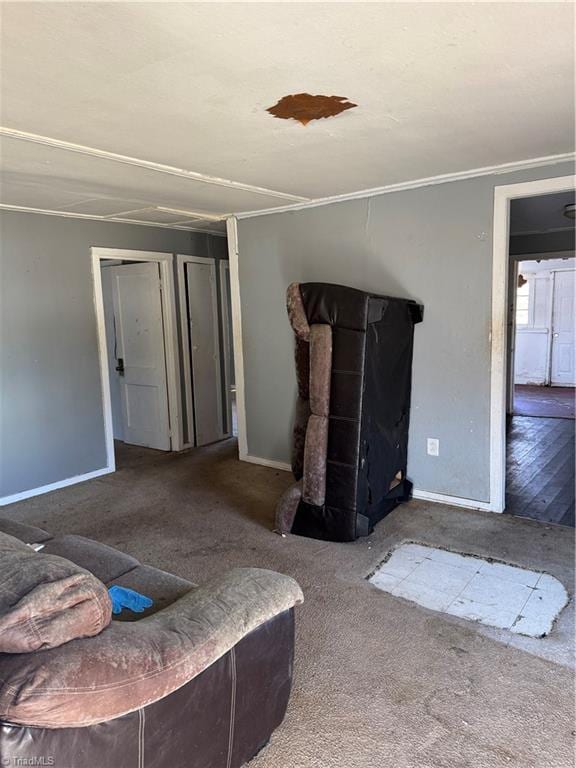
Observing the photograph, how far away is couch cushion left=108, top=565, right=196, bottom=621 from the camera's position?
1.66 metres

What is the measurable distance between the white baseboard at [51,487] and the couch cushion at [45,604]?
10.6 ft

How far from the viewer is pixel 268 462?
15.9 ft

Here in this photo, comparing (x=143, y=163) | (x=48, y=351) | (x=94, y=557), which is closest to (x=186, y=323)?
(x=48, y=351)

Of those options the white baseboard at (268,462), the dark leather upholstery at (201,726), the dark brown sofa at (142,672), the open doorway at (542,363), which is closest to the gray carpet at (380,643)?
the dark leather upholstery at (201,726)

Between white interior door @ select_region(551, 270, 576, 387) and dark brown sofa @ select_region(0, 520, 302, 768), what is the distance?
9.16 metres

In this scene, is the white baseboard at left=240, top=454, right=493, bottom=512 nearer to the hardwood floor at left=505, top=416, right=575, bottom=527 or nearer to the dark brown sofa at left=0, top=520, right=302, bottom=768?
the hardwood floor at left=505, top=416, right=575, bottom=527

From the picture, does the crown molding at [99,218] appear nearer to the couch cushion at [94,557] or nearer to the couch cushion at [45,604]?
the couch cushion at [94,557]

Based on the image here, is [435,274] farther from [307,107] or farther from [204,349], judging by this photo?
[204,349]

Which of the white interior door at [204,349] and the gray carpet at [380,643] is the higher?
the white interior door at [204,349]

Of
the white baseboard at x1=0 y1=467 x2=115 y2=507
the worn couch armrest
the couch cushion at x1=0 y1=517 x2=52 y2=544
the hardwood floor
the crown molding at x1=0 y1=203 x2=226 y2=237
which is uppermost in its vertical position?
the crown molding at x1=0 y1=203 x2=226 y2=237

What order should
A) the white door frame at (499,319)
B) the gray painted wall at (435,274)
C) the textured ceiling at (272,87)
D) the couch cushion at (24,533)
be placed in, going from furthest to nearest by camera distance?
the gray painted wall at (435,274) < the white door frame at (499,319) < the couch cushion at (24,533) < the textured ceiling at (272,87)

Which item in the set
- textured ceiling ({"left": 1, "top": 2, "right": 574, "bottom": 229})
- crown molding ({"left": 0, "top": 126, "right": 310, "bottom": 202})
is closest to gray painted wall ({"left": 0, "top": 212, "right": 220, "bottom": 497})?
textured ceiling ({"left": 1, "top": 2, "right": 574, "bottom": 229})

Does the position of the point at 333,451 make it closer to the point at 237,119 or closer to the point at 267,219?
the point at 237,119

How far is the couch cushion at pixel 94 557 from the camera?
2023 mm
